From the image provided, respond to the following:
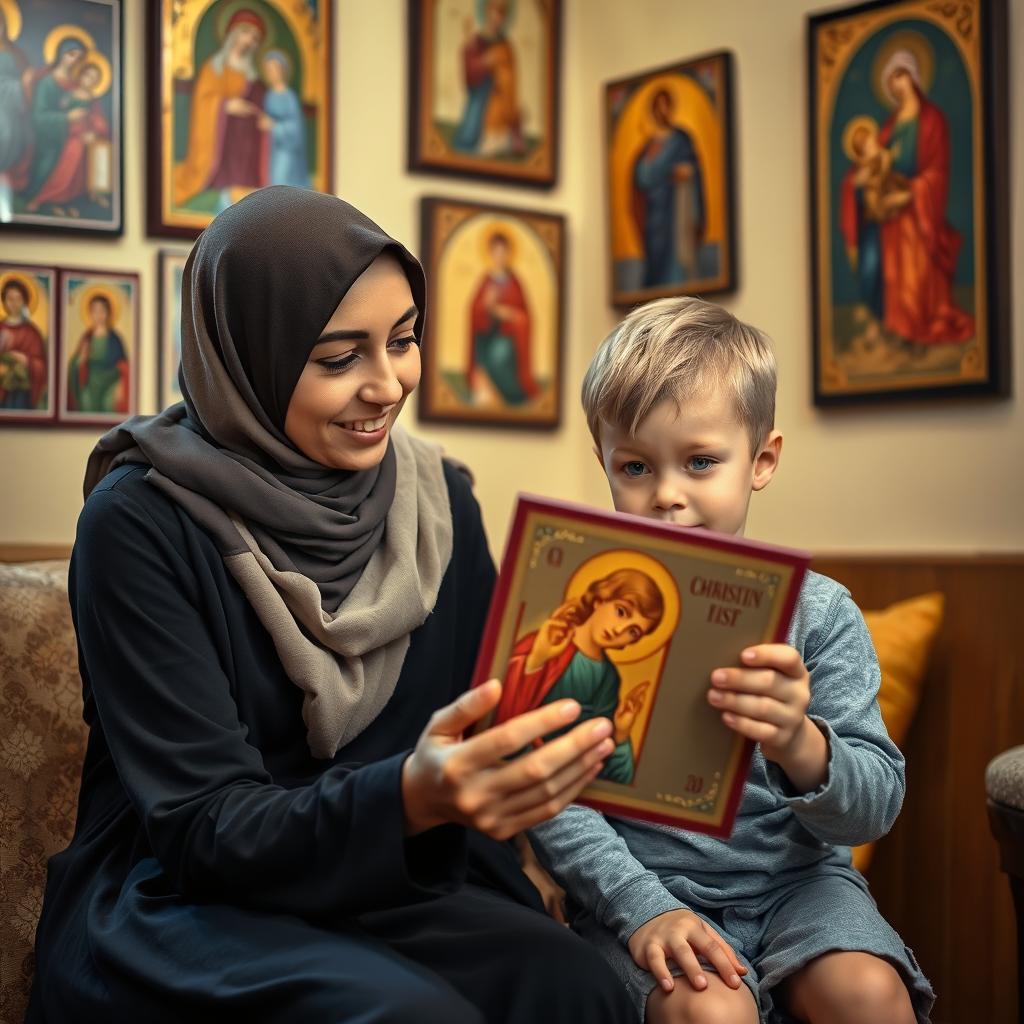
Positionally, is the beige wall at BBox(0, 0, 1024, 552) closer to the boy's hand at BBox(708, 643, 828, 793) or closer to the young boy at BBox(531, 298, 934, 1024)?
the young boy at BBox(531, 298, 934, 1024)

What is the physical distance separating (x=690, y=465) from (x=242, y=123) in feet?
7.63

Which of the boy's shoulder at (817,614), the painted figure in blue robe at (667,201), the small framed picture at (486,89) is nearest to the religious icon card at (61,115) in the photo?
the small framed picture at (486,89)

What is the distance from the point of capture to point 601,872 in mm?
1916

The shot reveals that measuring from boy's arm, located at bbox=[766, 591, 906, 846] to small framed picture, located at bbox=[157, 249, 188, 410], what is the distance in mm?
2225

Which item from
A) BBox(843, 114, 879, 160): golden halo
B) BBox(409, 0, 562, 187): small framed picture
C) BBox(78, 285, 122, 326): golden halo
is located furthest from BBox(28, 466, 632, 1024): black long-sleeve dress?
BBox(409, 0, 562, 187): small framed picture

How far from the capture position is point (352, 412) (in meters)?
2.02

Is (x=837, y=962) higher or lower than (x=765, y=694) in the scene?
lower

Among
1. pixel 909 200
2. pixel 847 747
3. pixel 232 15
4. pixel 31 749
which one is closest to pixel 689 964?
pixel 847 747

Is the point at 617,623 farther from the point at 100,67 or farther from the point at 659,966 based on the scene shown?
the point at 100,67

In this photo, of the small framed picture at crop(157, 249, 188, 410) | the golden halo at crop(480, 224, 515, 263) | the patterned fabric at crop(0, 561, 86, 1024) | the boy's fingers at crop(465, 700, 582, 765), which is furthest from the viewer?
the golden halo at crop(480, 224, 515, 263)

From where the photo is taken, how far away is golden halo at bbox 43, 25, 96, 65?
3521 millimetres

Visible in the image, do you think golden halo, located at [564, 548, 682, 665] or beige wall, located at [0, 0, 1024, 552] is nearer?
golden halo, located at [564, 548, 682, 665]

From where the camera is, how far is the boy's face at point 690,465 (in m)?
1.97

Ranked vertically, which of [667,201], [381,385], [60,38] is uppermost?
[60,38]
